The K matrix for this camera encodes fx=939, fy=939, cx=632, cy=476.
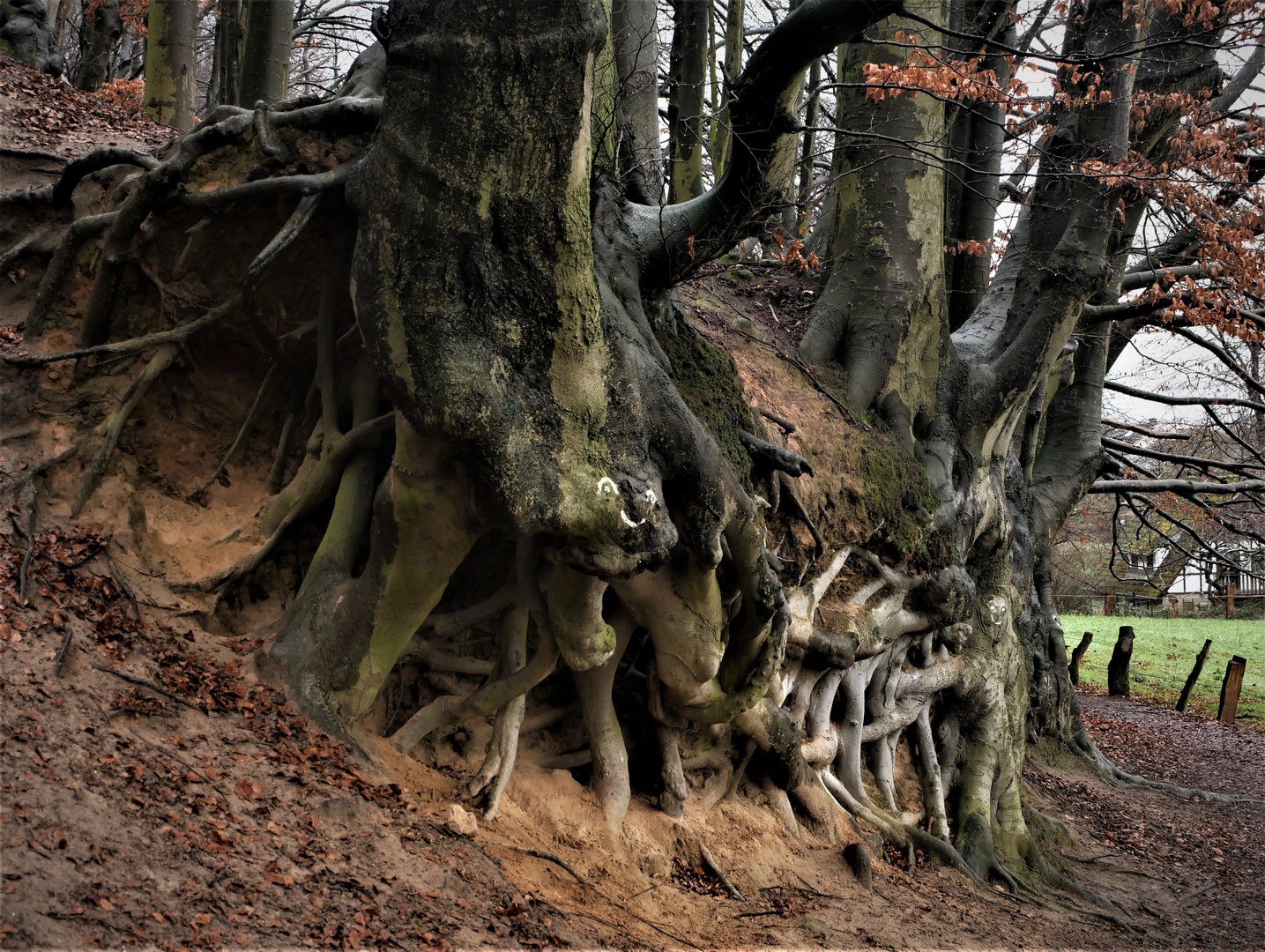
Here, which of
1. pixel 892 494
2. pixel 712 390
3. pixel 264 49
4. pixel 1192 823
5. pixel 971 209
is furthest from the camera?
pixel 971 209

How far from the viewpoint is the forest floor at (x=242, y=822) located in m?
3.02

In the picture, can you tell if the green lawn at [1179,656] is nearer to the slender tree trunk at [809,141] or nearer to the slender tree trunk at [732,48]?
the slender tree trunk at [809,141]

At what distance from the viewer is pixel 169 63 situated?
11.2 metres

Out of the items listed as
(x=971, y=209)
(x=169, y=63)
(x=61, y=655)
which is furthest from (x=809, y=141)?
(x=169, y=63)

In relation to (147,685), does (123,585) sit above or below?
above

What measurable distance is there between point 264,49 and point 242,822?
27.7ft

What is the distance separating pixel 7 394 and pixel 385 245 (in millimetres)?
2665

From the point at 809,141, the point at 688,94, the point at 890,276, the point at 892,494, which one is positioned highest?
the point at 688,94

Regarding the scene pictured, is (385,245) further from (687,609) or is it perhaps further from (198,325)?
(687,609)

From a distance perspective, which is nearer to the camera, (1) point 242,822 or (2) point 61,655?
(1) point 242,822

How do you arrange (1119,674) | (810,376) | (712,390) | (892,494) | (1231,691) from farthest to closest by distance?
(1119,674) → (1231,691) → (810,376) → (892,494) → (712,390)

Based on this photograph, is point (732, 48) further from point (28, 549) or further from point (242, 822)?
point (242, 822)

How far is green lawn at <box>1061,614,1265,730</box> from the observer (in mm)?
17844

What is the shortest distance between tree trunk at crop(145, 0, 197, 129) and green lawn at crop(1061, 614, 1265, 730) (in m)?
18.3
